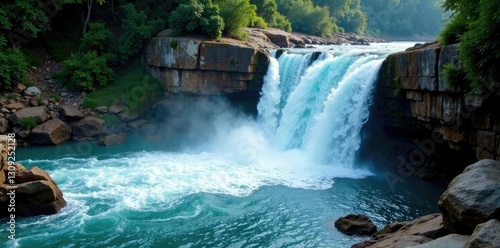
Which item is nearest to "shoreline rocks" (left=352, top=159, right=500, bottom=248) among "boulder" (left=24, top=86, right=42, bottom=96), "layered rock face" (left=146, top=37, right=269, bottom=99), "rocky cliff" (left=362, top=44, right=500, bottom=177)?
"rocky cliff" (left=362, top=44, right=500, bottom=177)

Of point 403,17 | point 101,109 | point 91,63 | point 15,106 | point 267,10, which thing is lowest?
point 101,109

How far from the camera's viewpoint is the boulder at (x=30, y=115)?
21420mm

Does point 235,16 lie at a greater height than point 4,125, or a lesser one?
greater

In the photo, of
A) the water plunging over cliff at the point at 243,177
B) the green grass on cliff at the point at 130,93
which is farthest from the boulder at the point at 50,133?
the green grass on cliff at the point at 130,93

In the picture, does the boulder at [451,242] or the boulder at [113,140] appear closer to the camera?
the boulder at [451,242]

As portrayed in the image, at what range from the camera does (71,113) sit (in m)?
23.0

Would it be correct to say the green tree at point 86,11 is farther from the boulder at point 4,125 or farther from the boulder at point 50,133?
the boulder at point 4,125

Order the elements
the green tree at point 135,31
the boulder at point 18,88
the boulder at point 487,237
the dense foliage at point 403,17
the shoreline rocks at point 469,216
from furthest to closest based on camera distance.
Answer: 1. the dense foliage at point 403,17
2. the green tree at point 135,31
3. the boulder at point 18,88
4. the shoreline rocks at point 469,216
5. the boulder at point 487,237

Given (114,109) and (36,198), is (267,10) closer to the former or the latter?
(114,109)

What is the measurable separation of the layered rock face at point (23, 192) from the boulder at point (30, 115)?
9197 millimetres

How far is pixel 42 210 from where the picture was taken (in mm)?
12953

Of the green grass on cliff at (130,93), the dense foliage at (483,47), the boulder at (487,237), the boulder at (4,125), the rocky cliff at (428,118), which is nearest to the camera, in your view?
the boulder at (487,237)

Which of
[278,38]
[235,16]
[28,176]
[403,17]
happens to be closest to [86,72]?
[235,16]

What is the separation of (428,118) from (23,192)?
47.1ft
